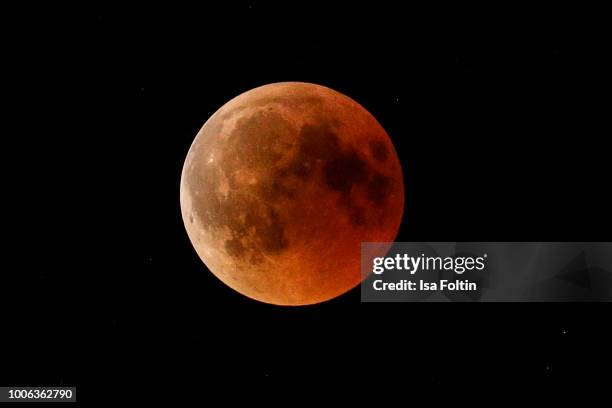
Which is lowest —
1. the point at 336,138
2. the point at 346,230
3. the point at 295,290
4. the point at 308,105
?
the point at 295,290

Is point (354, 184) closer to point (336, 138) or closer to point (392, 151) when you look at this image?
point (336, 138)

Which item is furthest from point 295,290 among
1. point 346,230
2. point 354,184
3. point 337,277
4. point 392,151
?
point 392,151

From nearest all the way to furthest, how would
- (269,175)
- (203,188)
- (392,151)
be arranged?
(269,175), (203,188), (392,151)

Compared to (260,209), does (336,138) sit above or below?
above

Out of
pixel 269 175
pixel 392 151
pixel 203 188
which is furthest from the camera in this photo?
pixel 392 151

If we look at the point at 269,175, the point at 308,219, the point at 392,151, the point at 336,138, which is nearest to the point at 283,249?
the point at 308,219

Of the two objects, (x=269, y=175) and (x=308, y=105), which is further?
(x=308, y=105)

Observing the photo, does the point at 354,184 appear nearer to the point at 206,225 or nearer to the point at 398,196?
the point at 398,196
